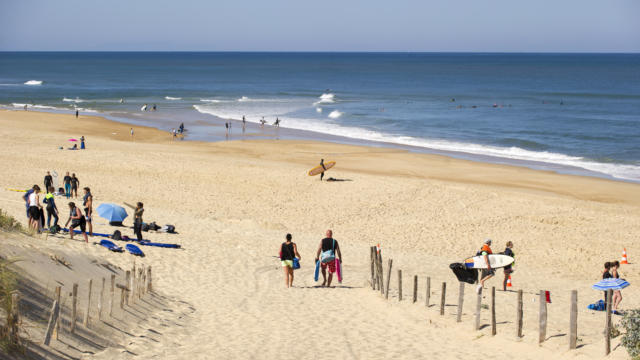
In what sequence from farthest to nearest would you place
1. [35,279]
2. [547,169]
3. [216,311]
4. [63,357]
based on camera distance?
[547,169] < [216,311] < [35,279] < [63,357]

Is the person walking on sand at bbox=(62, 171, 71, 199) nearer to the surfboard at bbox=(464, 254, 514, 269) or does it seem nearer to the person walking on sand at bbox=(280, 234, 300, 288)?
the person walking on sand at bbox=(280, 234, 300, 288)

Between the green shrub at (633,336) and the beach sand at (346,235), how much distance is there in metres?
0.53

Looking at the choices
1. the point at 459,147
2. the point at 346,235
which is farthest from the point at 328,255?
the point at 459,147

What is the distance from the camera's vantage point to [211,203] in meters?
23.7

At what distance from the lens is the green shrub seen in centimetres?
891

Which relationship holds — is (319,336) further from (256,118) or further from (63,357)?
(256,118)

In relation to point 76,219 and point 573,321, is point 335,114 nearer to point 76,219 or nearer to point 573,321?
point 76,219

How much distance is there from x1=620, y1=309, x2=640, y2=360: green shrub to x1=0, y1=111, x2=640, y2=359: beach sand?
53cm

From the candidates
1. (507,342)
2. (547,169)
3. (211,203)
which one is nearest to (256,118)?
(547,169)

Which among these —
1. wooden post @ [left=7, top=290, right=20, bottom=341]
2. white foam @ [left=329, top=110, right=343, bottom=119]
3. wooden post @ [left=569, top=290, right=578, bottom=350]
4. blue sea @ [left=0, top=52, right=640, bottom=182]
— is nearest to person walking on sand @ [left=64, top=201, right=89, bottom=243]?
wooden post @ [left=7, top=290, right=20, bottom=341]

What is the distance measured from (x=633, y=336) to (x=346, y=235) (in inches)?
476

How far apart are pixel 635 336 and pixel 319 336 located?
197 inches

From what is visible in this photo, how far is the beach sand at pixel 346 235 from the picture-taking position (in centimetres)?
1087

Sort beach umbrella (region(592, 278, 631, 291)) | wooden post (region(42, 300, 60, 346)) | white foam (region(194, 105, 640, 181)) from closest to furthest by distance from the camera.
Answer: wooden post (region(42, 300, 60, 346))
beach umbrella (region(592, 278, 631, 291))
white foam (region(194, 105, 640, 181))
